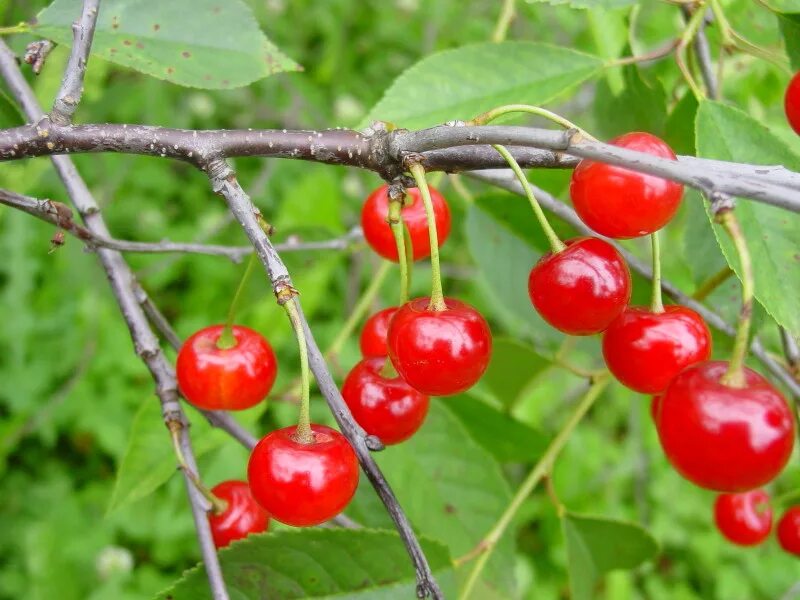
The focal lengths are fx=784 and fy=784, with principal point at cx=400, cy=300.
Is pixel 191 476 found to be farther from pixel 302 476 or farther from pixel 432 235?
pixel 432 235

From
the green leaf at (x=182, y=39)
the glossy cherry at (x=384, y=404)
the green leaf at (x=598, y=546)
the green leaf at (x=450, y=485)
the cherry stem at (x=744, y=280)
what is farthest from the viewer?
the green leaf at (x=598, y=546)

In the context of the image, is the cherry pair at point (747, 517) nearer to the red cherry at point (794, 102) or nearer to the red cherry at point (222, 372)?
the red cherry at point (794, 102)

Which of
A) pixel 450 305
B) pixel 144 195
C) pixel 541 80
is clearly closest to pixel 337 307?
pixel 144 195

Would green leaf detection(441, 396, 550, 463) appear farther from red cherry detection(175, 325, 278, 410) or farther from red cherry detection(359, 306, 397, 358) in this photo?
red cherry detection(175, 325, 278, 410)

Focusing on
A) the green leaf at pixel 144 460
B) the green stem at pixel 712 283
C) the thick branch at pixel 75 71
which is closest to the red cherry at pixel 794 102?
the green stem at pixel 712 283

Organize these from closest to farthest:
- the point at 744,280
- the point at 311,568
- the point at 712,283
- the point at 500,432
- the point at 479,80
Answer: the point at 744,280, the point at 311,568, the point at 479,80, the point at 712,283, the point at 500,432

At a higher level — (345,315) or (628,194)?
(345,315)

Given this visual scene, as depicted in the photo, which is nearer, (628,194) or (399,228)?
(628,194)

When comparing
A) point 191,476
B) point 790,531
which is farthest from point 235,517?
point 790,531

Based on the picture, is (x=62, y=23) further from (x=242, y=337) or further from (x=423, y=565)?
(x=423, y=565)
